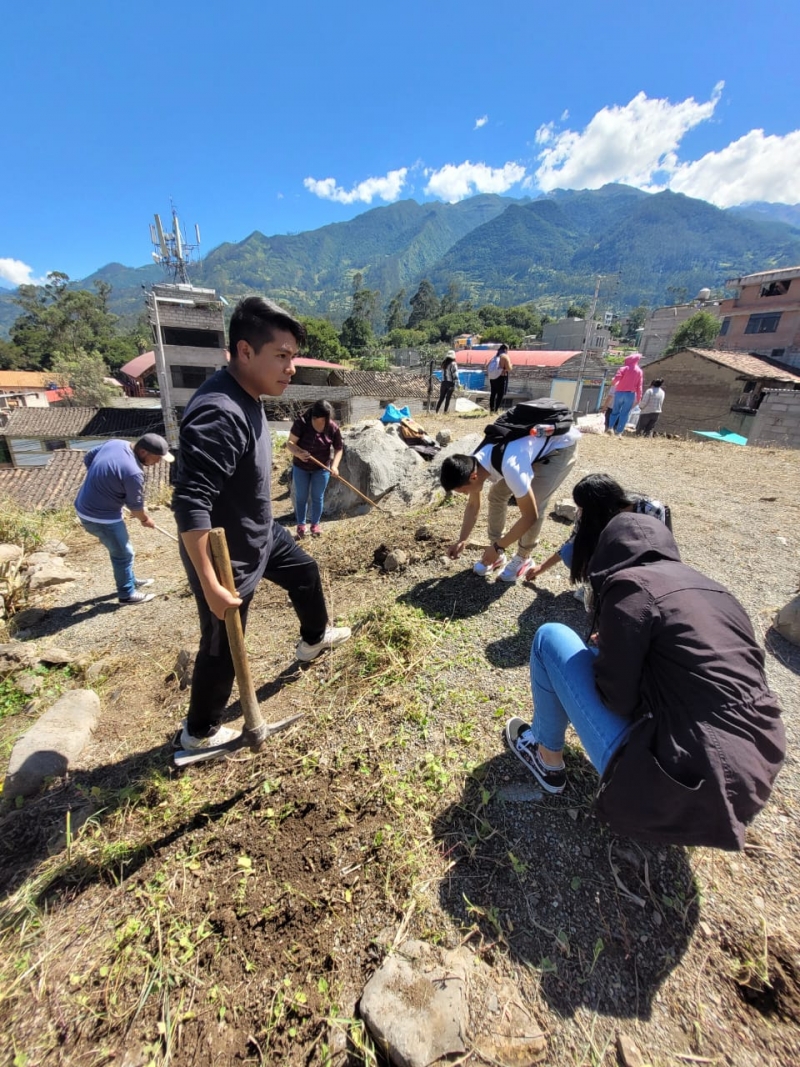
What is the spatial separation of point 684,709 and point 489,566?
2442mm

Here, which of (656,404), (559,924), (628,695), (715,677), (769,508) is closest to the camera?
(715,677)

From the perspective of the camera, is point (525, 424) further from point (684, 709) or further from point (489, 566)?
point (684, 709)

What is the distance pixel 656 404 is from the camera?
→ 10406 millimetres

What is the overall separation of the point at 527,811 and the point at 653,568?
1.33m

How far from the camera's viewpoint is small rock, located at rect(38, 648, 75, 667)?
12.3ft

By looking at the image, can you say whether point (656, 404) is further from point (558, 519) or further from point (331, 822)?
point (331, 822)

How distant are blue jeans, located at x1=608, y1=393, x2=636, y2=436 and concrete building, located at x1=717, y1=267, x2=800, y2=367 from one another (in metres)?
28.6

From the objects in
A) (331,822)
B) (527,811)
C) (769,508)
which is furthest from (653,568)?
(769,508)

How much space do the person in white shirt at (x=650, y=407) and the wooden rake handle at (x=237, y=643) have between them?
11189 mm

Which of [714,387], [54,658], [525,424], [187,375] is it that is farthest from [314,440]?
[187,375]

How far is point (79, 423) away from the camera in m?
29.5

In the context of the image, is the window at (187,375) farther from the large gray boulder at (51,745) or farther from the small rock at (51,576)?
the large gray boulder at (51,745)

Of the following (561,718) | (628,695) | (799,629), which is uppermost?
(628,695)

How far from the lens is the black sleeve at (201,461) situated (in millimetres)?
1861
